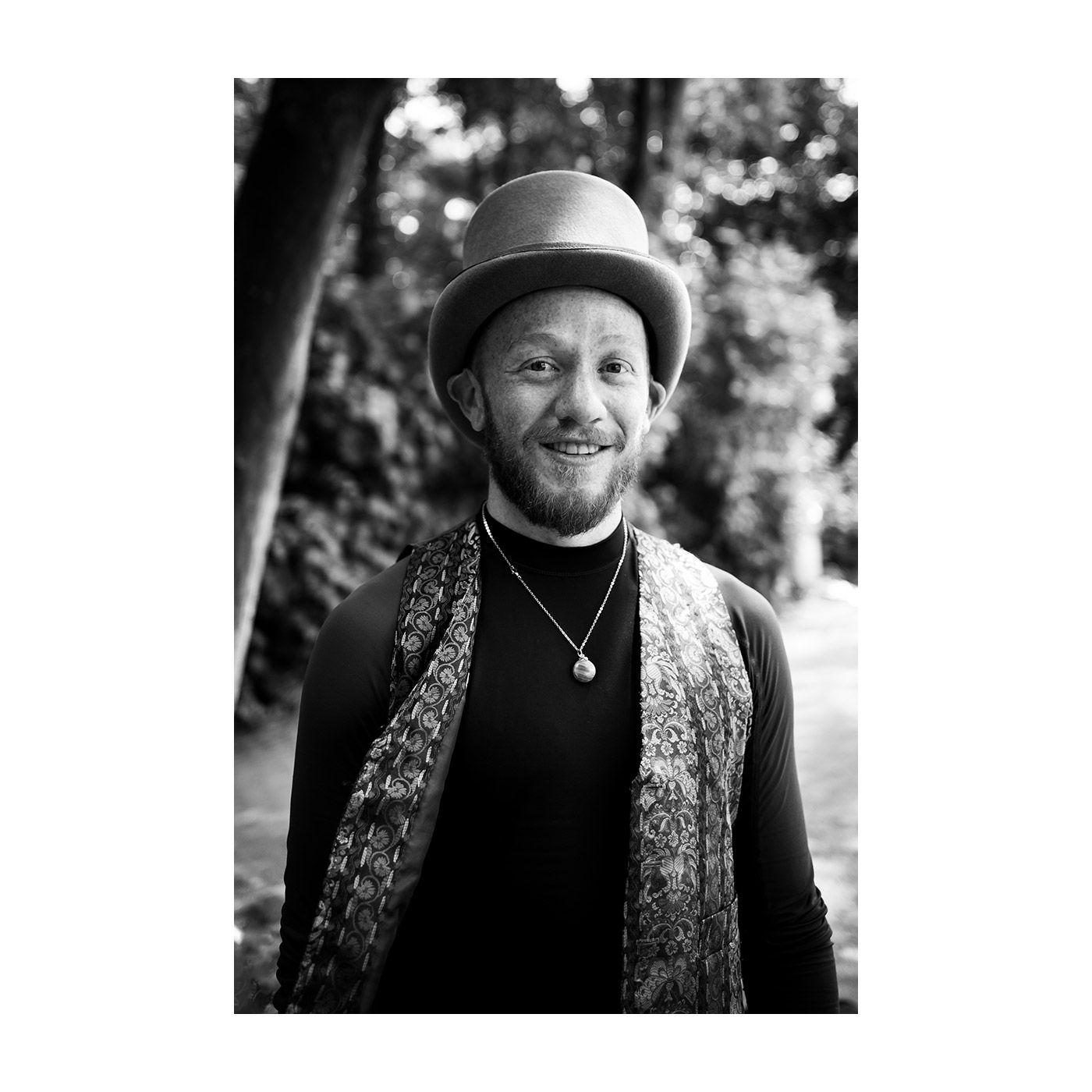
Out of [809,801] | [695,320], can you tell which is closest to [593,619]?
[809,801]

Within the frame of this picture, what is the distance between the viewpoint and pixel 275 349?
263cm

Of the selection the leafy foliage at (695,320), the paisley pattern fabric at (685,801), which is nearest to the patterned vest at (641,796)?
the paisley pattern fabric at (685,801)

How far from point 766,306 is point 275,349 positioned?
4702mm

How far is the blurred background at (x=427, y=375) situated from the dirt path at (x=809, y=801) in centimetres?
1

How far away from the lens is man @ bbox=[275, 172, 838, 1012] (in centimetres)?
157

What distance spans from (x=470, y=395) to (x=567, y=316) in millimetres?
261

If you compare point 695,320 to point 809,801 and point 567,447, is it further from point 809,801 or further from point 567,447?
point 567,447

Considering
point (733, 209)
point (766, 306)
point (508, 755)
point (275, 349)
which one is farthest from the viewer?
point (766, 306)

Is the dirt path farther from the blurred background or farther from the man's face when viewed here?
the man's face

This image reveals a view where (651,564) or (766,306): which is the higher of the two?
(766,306)
